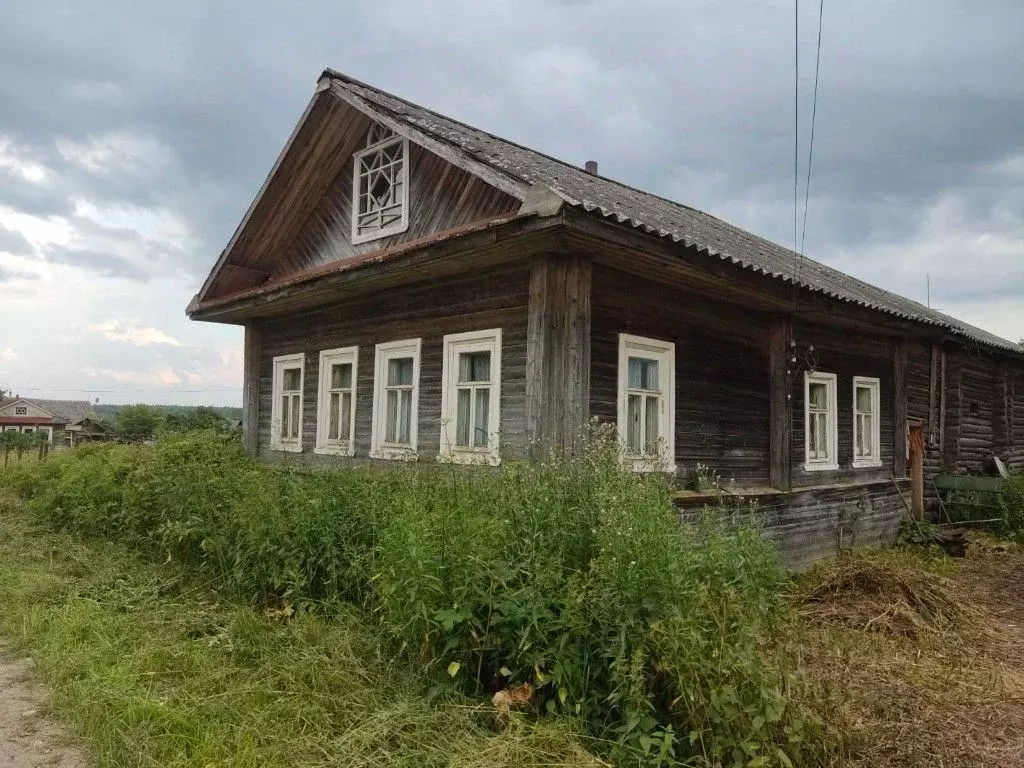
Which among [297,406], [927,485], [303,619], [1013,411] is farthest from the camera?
[1013,411]

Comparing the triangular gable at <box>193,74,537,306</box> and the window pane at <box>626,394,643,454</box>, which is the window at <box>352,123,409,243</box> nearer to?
the triangular gable at <box>193,74,537,306</box>

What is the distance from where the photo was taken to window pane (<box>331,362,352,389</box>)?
9.50 metres

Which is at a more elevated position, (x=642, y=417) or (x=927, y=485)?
(x=642, y=417)

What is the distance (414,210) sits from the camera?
8.47 meters

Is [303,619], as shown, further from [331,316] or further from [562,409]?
[331,316]

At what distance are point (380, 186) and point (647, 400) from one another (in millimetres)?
4610

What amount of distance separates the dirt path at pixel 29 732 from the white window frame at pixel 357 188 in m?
5.91

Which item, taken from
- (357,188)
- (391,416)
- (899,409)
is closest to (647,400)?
(391,416)

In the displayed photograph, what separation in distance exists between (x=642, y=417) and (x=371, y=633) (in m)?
3.85

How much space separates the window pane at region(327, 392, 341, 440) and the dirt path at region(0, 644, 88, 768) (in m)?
5.18

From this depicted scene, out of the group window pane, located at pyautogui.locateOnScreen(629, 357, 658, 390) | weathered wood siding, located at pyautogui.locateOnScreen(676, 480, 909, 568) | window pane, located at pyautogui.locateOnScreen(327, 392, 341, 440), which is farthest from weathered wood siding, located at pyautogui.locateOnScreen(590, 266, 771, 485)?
window pane, located at pyautogui.locateOnScreen(327, 392, 341, 440)

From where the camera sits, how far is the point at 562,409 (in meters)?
6.40

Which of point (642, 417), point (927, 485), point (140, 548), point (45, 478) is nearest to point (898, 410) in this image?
point (927, 485)

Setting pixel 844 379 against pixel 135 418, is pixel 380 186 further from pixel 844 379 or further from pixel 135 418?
pixel 135 418
